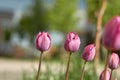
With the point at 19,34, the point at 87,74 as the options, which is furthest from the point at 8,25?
the point at 87,74

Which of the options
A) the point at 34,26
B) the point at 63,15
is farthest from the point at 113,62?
the point at 34,26

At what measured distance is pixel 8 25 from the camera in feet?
120

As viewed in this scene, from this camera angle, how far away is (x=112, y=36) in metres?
1.24

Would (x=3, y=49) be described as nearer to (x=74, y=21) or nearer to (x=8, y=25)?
(x=8, y=25)

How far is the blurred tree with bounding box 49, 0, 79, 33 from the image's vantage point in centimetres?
2592

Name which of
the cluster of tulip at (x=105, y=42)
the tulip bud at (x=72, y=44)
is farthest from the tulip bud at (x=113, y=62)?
the tulip bud at (x=72, y=44)

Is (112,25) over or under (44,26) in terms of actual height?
under

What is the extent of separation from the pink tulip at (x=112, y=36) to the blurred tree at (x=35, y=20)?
30088 millimetres

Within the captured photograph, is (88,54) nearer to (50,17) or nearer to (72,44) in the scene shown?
(72,44)

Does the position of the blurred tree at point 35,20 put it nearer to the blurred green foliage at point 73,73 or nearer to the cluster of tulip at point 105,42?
the blurred green foliage at point 73,73

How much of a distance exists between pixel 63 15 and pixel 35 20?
6.21 metres

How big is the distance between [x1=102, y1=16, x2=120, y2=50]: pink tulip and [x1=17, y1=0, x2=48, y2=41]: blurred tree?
3009 cm

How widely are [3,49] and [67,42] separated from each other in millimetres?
31885

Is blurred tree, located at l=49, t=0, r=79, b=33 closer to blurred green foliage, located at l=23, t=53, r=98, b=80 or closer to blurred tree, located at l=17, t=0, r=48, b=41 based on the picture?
blurred tree, located at l=17, t=0, r=48, b=41
